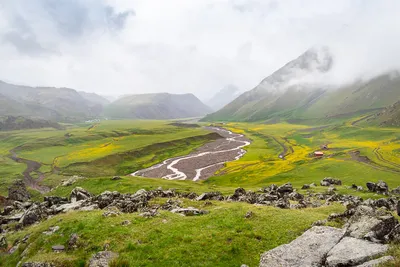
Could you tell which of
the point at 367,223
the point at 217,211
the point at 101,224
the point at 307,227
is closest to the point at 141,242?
the point at 101,224

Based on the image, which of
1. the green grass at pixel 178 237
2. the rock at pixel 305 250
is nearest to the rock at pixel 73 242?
the green grass at pixel 178 237

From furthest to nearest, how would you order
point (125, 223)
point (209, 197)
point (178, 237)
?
1. point (209, 197)
2. point (125, 223)
3. point (178, 237)

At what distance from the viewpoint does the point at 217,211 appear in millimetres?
34000

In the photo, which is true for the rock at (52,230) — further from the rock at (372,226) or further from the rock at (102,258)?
the rock at (372,226)

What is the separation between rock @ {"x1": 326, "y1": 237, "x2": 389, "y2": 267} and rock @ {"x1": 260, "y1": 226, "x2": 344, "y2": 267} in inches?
51.3

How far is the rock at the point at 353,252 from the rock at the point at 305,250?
1.30 meters

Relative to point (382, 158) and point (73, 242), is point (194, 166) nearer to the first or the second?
point (382, 158)

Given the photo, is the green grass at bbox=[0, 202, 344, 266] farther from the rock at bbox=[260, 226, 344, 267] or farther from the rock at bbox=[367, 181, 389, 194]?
the rock at bbox=[367, 181, 389, 194]

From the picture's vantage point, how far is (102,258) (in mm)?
24938

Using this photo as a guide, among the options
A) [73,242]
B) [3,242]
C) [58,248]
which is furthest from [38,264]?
[3,242]

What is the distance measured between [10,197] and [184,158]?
10802 centimetres

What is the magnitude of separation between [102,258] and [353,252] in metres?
20.8

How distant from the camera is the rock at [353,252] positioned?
59.6 feet

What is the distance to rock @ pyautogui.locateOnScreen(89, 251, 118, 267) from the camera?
948 inches
